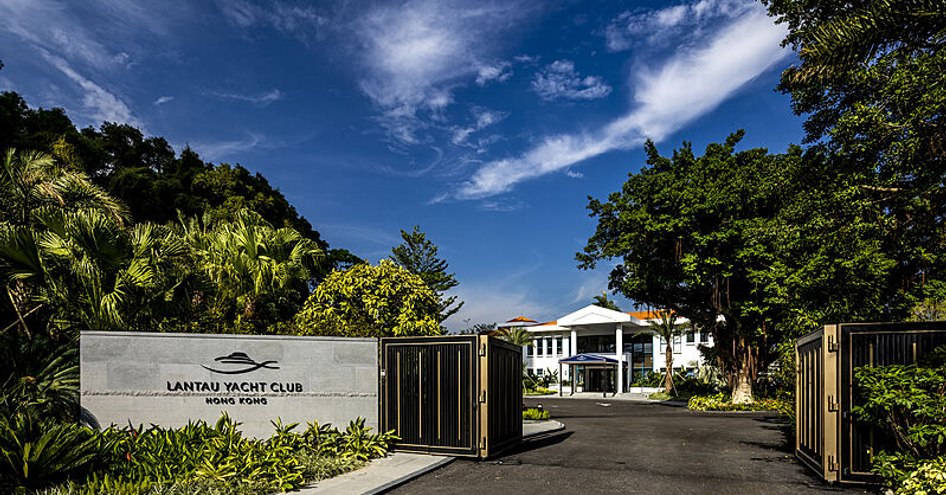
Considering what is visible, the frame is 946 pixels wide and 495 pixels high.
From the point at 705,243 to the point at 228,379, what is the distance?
21.8 metres

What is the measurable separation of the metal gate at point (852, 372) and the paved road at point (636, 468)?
1.52 feet

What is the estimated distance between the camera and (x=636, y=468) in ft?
35.4

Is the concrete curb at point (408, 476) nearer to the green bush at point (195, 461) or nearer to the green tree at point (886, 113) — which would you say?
the green bush at point (195, 461)

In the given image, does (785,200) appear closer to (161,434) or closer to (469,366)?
(469,366)

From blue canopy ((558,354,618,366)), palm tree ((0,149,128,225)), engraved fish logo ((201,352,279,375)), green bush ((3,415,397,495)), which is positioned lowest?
blue canopy ((558,354,618,366))

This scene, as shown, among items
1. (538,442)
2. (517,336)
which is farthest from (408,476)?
(517,336)

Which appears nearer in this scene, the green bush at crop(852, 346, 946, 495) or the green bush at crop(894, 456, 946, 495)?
the green bush at crop(894, 456, 946, 495)

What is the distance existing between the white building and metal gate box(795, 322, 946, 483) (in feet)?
123

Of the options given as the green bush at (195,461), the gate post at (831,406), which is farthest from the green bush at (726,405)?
the green bush at (195,461)

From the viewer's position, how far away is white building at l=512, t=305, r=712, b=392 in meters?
48.4

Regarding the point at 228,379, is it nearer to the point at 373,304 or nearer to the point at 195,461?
the point at 195,461

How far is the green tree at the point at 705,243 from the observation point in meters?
26.6

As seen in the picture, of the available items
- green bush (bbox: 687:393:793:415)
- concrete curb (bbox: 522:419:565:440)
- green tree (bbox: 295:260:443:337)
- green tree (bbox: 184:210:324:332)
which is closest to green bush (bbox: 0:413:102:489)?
green tree (bbox: 184:210:324:332)

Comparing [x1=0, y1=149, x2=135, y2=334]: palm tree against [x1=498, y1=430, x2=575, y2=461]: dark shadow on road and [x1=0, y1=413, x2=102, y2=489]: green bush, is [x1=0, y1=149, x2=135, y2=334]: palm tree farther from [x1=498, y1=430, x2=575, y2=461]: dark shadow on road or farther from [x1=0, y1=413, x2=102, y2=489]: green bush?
[x1=498, y1=430, x2=575, y2=461]: dark shadow on road
